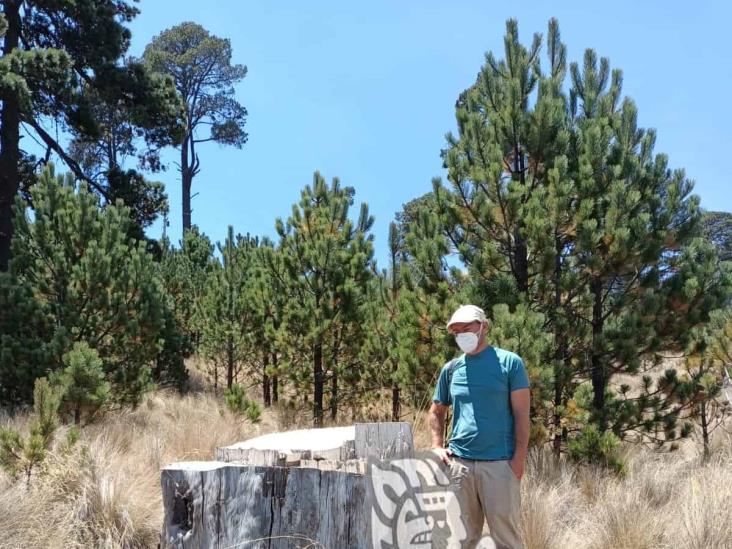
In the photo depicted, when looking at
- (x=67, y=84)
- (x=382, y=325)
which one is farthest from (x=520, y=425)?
(x=67, y=84)

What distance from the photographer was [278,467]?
333 centimetres

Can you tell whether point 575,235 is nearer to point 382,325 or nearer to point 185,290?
point 382,325

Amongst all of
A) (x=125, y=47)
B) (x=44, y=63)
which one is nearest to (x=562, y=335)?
(x=44, y=63)

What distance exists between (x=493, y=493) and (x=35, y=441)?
11.5 feet

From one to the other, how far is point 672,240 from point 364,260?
14.5 ft

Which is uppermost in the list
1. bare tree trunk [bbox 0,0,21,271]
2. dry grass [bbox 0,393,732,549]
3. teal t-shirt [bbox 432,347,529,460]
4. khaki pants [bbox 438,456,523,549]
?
bare tree trunk [bbox 0,0,21,271]

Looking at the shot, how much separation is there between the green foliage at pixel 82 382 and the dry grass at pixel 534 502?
3.88 ft

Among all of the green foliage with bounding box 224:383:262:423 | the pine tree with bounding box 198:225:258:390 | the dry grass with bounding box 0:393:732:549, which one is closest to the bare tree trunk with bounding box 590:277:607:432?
the dry grass with bounding box 0:393:732:549

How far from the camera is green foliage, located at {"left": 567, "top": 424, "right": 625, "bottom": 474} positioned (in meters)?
5.78

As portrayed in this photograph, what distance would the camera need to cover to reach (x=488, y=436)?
3375 mm

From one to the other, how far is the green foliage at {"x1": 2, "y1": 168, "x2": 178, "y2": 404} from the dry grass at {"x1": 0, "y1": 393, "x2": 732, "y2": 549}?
2533 millimetres

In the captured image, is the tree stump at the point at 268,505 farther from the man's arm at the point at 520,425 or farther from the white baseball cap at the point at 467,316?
the white baseball cap at the point at 467,316

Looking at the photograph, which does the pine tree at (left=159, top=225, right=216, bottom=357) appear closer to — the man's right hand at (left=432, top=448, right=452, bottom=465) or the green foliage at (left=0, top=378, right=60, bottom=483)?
the green foliage at (left=0, top=378, right=60, bottom=483)

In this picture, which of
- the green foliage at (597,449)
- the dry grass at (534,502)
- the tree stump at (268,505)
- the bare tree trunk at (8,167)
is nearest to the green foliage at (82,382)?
the dry grass at (534,502)
